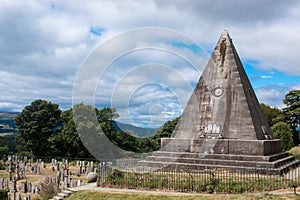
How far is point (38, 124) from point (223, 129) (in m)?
26.8

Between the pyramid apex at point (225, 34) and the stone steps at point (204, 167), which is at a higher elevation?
the pyramid apex at point (225, 34)

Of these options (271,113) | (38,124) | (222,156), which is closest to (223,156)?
(222,156)

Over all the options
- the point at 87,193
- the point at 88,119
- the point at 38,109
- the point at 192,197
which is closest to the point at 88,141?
the point at 88,119

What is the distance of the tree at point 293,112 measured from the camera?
40969mm

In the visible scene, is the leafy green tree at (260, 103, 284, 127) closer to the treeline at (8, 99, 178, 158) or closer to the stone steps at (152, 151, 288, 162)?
the treeline at (8, 99, 178, 158)

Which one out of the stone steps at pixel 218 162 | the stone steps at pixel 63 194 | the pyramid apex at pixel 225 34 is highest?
the pyramid apex at pixel 225 34

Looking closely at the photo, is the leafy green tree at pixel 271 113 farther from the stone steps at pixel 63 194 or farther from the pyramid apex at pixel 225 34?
the stone steps at pixel 63 194

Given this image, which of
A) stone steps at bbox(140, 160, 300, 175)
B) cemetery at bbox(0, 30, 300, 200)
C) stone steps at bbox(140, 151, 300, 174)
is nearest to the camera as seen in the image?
cemetery at bbox(0, 30, 300, 200)

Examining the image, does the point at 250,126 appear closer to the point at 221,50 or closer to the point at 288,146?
the point at 221,50

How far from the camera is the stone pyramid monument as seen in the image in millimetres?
15017

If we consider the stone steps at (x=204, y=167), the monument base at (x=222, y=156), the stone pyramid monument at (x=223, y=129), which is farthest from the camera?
the stone pyramid monument at (x=223, y=129)

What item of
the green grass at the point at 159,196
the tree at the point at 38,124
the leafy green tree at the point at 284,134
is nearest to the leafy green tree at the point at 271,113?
the leafy green tree at the point at 284,134

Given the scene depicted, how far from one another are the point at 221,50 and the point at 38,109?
90.8ft

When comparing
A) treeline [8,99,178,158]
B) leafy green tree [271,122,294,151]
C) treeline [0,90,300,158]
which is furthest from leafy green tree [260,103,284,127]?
treeline [8,99,178,158]
